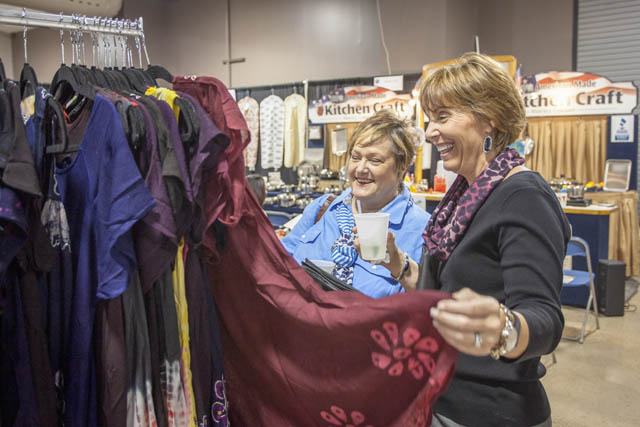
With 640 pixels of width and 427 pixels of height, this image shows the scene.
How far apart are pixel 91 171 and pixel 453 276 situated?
3.25 feet

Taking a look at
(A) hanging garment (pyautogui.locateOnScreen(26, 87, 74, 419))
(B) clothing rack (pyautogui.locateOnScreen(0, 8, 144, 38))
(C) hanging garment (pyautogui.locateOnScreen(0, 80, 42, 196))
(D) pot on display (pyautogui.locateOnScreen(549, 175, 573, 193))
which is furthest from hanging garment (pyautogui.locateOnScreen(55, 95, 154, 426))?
(D) pot on display (pyautogui.locateOnScreen(549, 175, 573, 193))

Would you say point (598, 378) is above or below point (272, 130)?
below

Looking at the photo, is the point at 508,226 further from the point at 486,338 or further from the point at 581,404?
the point at 581,404

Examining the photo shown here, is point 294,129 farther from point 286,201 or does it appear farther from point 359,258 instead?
point 359,258

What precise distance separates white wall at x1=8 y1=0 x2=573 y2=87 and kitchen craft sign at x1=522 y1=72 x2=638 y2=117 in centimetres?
158

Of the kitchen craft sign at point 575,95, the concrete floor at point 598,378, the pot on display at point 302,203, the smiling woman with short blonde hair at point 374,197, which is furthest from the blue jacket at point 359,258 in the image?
the kitchen craft sign at point 575,95

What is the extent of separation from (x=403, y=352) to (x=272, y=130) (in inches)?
293

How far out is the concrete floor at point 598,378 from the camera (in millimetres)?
3156

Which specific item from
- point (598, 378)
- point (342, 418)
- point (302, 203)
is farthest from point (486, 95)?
point (302, 203)

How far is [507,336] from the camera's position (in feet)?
3.11

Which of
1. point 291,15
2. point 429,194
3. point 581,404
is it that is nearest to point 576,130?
point 429,194

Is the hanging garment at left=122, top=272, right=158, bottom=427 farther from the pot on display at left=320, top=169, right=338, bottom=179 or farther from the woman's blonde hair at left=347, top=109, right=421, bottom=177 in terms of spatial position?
the pot on display at left=320, top=169, right=338, bottom=179

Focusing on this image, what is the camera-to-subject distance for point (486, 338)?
90cm

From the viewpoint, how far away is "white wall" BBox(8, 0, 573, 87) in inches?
304
